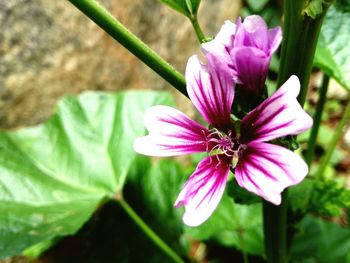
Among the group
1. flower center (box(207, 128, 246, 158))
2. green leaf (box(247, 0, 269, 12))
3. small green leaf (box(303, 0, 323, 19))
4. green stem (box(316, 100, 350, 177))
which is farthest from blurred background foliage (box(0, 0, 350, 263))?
green leaf (box(247, 0, 269, 12))

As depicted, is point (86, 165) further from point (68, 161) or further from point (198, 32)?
point (198, 32)

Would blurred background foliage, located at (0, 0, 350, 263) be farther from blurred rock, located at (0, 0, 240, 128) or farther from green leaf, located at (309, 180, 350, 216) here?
green leaf, located at (309, 180, 350, 216)

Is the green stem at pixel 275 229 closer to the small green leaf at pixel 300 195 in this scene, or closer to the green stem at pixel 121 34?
the small green leaf at pixel 300 195

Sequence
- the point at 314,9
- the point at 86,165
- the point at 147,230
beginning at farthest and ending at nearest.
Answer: the point at 86,165, the point at 147,230, the point at 314,9

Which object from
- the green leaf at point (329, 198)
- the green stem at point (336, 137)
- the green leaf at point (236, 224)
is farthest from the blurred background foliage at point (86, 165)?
the green leaf at point (329, 198)

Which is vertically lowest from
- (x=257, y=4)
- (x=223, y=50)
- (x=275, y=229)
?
(x=257, y=4)

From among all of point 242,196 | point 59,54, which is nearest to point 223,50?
point 242,196
